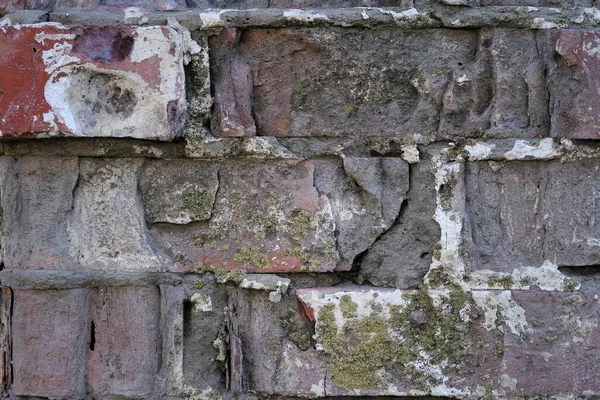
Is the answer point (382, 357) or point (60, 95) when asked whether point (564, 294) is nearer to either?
point (382, 357)

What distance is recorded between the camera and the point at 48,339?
140cm

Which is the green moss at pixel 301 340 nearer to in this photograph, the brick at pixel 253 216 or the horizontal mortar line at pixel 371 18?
the brick at pixel 253 216

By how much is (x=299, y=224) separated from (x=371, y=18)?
0.47 m

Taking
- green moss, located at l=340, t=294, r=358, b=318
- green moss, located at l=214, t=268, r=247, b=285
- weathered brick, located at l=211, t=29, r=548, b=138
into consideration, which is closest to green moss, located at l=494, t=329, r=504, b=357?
green moss, located at l=340, t=294, r=358, b=318

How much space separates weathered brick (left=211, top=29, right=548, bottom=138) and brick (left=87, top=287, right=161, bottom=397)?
423 millimetres

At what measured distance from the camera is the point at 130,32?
1341 millimetres

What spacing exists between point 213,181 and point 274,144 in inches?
6.1

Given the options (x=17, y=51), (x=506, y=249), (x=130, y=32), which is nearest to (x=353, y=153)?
(x=506, y=249)

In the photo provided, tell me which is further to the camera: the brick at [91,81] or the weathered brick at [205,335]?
the weathered brick at [205,335]

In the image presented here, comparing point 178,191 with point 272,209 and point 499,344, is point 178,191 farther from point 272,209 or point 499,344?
point 499,344

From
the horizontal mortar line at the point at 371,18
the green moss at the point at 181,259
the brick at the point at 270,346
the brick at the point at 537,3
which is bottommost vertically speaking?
the brick at the point at 270,346

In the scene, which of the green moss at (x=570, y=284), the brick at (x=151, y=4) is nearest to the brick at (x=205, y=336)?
the brick at (x=151, y=4)

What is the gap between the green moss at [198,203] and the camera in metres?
1.42

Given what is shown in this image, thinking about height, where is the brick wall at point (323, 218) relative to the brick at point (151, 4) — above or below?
below
